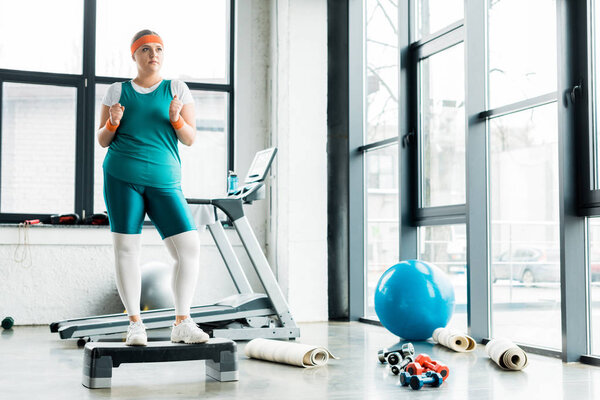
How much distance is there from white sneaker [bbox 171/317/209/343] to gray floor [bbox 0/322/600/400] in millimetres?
194

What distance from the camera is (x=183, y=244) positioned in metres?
3.23

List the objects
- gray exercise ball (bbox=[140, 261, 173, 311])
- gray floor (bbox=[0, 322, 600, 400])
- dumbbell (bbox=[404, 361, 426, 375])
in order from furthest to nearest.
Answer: gray exercise ball (bbox=[140, 261, 173, 311]) < dumbbell (bbox=[404, 361, 426, 375]) < gray floor (bbox=[0, 322, 600, 400])

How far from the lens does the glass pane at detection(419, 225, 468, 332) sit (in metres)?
5.02

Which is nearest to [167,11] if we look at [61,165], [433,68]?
[61,165]

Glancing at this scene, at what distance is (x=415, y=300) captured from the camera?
4492 mm

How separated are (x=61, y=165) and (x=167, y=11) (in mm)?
1874

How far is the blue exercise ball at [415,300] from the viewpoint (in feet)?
14.8

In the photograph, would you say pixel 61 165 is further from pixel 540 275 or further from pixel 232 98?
pixel 540 275

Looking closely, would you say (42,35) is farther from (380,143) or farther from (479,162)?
(479,162)

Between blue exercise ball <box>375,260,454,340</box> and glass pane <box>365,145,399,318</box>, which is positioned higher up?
glass pane <box>365,145,399,318</box>

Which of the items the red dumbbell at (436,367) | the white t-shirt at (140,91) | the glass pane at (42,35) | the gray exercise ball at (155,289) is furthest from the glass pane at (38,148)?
the red dumbbell at (436,367)

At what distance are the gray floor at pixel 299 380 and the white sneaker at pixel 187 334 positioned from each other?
0.64ft

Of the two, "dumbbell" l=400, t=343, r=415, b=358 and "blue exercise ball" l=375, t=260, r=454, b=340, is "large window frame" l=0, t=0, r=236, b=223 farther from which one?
"dumbbell" l=400, t=343, r=415, b=358

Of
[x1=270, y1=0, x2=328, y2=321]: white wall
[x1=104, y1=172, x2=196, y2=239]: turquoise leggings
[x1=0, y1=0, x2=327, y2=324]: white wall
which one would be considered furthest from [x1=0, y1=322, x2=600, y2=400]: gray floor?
[x1=270, y1=0, x2=328, y2=321]: white wall
